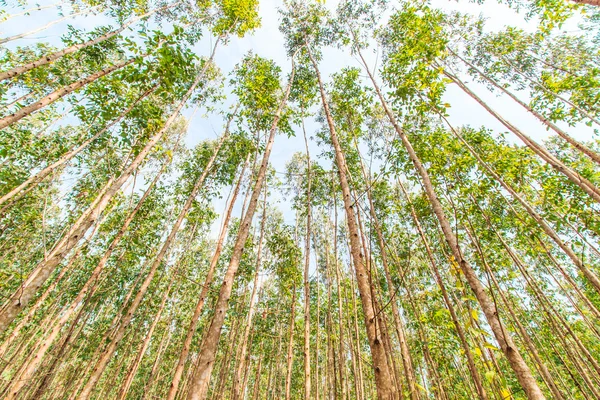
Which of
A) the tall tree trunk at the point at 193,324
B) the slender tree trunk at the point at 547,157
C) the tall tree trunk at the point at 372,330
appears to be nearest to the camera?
the tall tree trunk at the point at 372,330

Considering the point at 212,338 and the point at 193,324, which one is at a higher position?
the point at 193,324

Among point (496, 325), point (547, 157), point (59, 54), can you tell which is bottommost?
point (496, 325)

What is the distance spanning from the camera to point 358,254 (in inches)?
123

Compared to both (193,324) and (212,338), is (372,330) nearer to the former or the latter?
(212,338)

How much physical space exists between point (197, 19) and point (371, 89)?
342 inches

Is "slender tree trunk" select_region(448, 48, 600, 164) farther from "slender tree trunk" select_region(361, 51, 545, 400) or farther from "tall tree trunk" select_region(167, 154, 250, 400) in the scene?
"tall tree trunk" select_region(167, 154, 250, 400)

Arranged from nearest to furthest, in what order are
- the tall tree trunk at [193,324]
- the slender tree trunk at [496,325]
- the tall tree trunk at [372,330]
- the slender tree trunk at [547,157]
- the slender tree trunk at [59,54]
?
the tall tree trunk at [372,330], the slender tree trunk at [496,325], the slender tree trunk at [59,54], the slender tree trunk at [547,157], the tall tree trunk at [193,324]

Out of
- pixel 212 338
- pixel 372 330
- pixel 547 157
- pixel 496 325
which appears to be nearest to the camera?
pixel 372 330

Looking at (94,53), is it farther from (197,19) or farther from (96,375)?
(96,375)

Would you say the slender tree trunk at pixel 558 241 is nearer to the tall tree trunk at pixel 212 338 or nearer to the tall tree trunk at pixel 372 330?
the tall tree trunk at pixel 372 330

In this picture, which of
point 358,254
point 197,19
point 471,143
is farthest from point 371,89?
point 197,19

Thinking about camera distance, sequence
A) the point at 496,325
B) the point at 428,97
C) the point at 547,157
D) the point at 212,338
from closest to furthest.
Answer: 1. the point at 212,338
2. the point at 496,325
3. the point at 428,97
4. the point at 547,157

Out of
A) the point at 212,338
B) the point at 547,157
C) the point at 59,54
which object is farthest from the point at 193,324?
the point at 547,157

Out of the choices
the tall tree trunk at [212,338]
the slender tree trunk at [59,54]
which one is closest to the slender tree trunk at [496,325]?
the tall tree trunk at [212,338]
